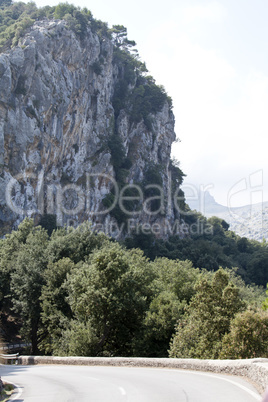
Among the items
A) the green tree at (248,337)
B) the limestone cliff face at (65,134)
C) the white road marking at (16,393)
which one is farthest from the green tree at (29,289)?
the white road marking at (16,393)

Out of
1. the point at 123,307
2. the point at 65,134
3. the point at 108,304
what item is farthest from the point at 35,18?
the point at 123,307

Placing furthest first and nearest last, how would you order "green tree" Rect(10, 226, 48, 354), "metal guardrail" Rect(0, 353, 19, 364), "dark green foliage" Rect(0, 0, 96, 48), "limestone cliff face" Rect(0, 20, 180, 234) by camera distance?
"dark green foliage" Rect(0, 0, 96, 48) → "limestone cliff face" Rect(0, 20, 180, 234) → "green tree" Rect(10, 226, 48, 354) → "metal guardrail" Rect(0, 353, 19, 364)

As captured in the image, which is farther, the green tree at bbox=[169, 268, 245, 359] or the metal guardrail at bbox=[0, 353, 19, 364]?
the metal guardrail at bbox=[0, 353, 19, 364]

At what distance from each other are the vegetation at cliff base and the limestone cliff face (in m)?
26.0

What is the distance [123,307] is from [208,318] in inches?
277

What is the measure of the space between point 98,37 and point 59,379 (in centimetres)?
9784

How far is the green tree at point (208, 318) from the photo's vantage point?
23.5 metres

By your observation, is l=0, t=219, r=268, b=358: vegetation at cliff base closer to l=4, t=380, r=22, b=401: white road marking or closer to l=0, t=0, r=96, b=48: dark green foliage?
l=4, t=380, r=22, b=401: white road marking

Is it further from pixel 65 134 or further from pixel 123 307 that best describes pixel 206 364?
pixel 65 134

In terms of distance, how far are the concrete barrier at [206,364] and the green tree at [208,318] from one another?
5261 millimetres

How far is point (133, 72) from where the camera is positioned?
386 ft

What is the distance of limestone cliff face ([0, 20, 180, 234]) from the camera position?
6969 centimetres

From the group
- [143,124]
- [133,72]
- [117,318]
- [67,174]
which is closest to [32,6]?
[133,72]

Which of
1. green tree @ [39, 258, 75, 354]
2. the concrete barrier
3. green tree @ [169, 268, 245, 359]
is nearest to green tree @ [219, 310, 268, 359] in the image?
the concrete barrier
